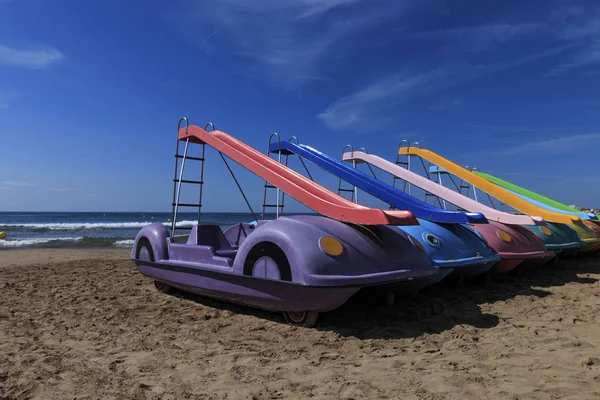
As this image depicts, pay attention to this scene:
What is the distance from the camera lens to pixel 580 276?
884 centimetres

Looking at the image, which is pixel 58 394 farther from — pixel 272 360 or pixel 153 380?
pixel 272 360

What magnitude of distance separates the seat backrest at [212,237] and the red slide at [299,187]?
4.56 ft

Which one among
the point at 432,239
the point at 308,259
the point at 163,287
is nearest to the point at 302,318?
the point at 308,259

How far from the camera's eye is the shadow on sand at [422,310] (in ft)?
16.1

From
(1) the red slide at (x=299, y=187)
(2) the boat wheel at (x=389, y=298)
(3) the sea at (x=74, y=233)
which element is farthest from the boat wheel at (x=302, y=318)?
(3) the sea at (x=74, y=233)

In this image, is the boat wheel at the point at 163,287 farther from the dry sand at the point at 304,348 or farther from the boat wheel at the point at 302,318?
the boat wheel at the point at 302,318

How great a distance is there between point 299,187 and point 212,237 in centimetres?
252

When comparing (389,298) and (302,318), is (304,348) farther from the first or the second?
(389,298)

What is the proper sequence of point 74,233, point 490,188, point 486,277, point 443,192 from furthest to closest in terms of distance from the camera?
point 74,233 → point 490,188 → point 443,192 → point 486,277

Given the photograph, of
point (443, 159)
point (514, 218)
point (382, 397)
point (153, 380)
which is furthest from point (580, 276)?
point (153, 380)

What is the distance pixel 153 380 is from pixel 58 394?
66 centimetres

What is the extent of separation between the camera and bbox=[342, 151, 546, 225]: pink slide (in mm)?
7919

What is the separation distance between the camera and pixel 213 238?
760 centimetres

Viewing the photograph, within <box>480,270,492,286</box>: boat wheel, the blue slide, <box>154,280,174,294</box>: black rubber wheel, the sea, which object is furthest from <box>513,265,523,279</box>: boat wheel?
the sea
